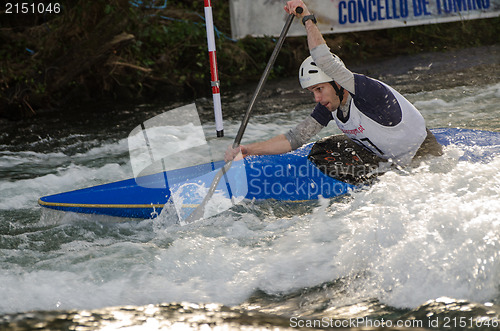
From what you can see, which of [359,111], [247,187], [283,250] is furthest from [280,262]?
[359,111]

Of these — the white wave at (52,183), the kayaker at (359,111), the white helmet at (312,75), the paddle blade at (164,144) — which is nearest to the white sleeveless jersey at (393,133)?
the kayaker at (359,111)

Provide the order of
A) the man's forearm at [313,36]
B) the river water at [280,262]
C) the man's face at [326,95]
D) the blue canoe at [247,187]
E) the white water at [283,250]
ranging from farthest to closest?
1. the blue canoe at [247,187]
2. the man's face at [326,95]
3. the man's forearm at [313,36]
4. the white water at [283,250]
5. the river water at [280,262]

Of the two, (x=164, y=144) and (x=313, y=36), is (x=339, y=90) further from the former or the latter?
(x=164, y=144)

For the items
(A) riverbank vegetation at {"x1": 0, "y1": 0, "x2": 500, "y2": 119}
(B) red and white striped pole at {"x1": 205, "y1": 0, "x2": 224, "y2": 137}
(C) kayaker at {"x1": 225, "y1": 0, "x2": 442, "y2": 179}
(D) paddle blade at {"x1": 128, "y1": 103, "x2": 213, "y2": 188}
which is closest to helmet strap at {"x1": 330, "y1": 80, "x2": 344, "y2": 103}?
(C) kayaker at {"x1": 225, "y1": 0, "x2": 442, "y2": 179}

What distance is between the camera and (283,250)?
326 cm

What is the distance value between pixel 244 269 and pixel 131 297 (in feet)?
2.02

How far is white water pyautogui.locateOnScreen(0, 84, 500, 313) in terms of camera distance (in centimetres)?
277

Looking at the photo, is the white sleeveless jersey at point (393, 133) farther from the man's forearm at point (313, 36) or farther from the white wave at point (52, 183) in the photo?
the white wave at point (52, 183)

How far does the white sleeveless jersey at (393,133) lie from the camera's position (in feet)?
11.6

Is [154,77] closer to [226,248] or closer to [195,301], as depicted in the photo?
[226,248]

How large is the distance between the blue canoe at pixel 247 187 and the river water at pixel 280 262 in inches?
3.2

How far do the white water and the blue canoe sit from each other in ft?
0.28

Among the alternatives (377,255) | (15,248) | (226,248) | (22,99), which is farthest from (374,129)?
(22,99)

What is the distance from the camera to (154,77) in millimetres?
8406
